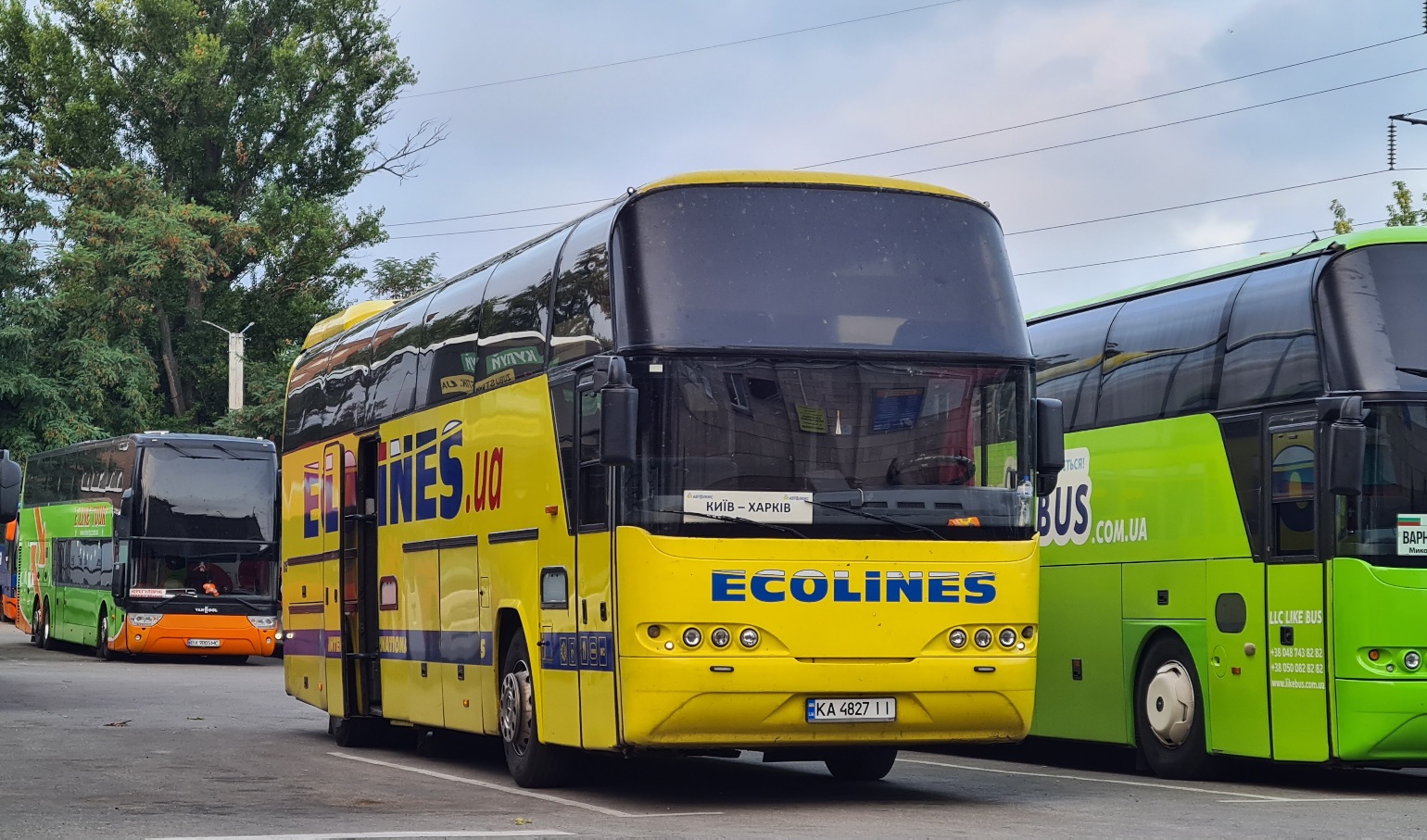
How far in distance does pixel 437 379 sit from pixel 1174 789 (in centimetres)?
643

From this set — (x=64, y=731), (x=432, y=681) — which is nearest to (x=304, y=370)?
(x=64, y=731)

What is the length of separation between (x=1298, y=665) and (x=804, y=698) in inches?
150

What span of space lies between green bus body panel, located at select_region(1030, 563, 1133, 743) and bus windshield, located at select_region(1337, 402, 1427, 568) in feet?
10.1

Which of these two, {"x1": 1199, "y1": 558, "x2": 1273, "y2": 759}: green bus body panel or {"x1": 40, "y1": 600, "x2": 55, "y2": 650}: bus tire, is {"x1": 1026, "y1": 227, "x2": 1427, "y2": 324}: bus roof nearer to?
{"x1": 1199, "y1": 558, "x2": 1273, "y2": 759}: green bus body panel

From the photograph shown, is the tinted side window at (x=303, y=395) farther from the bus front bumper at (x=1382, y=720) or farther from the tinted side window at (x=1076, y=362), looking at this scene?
the bus front bumper at (x=1382, y=720)

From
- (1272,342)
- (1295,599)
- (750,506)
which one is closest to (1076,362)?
(1272,342)

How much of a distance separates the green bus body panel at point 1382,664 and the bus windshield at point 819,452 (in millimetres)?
2506

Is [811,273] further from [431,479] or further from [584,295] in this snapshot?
[431,479]

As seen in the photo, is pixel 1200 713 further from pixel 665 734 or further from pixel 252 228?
pixel 252 228

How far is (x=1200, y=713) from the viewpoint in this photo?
48.7ft

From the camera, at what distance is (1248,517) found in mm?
14289

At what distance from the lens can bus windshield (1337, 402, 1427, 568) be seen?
1323cm

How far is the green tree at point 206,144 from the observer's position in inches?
2283

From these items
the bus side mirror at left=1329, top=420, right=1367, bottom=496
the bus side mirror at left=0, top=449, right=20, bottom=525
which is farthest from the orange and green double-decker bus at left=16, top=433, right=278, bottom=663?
the bus side mirror at left=1329, top=420, right=1367, bottom=496
